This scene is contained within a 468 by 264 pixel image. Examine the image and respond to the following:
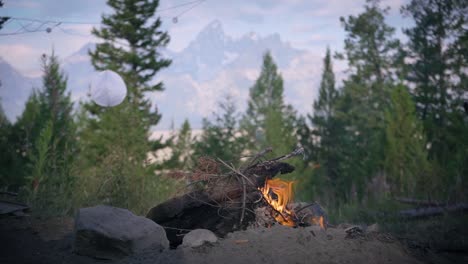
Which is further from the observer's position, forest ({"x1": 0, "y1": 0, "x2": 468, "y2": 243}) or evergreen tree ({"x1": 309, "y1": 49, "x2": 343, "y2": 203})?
evergreen tree ({"x1": 309, "y1": 49, "x2": 343, "y2": 203})

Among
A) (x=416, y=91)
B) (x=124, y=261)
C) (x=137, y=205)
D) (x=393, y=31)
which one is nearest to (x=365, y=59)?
(x=393, y=31)

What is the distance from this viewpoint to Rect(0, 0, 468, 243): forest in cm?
880

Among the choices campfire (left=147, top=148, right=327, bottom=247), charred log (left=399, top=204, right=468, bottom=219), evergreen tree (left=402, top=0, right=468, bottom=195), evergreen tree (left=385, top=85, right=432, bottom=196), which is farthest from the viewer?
evergreen tree (left=402, top=0, right=468, bottom=195)

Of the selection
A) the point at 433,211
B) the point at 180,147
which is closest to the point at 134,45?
the point at 180,147

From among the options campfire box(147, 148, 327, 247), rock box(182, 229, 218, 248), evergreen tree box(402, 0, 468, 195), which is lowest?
rock box(182, 229, 218, 248)

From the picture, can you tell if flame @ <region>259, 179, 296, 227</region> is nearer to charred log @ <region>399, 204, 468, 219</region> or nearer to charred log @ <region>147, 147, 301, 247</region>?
charred log @ <region>147, 147, 301, 247</region>

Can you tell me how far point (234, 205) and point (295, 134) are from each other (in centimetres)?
2829

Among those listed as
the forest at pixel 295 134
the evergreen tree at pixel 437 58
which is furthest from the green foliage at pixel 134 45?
the evergreen tree at pixel 437 58

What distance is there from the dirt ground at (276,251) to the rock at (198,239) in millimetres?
151

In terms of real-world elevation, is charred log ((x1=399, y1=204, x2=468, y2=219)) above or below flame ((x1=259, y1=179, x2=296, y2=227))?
below

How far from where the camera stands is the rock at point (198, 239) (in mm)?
5297

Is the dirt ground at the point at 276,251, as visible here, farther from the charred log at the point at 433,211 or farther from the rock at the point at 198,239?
the charred log at the point at 433,211

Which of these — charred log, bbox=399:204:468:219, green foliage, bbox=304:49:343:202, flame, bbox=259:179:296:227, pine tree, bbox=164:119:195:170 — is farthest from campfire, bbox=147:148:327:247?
green foliage, bbox=304:49:343:202

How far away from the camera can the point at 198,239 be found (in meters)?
5.36
